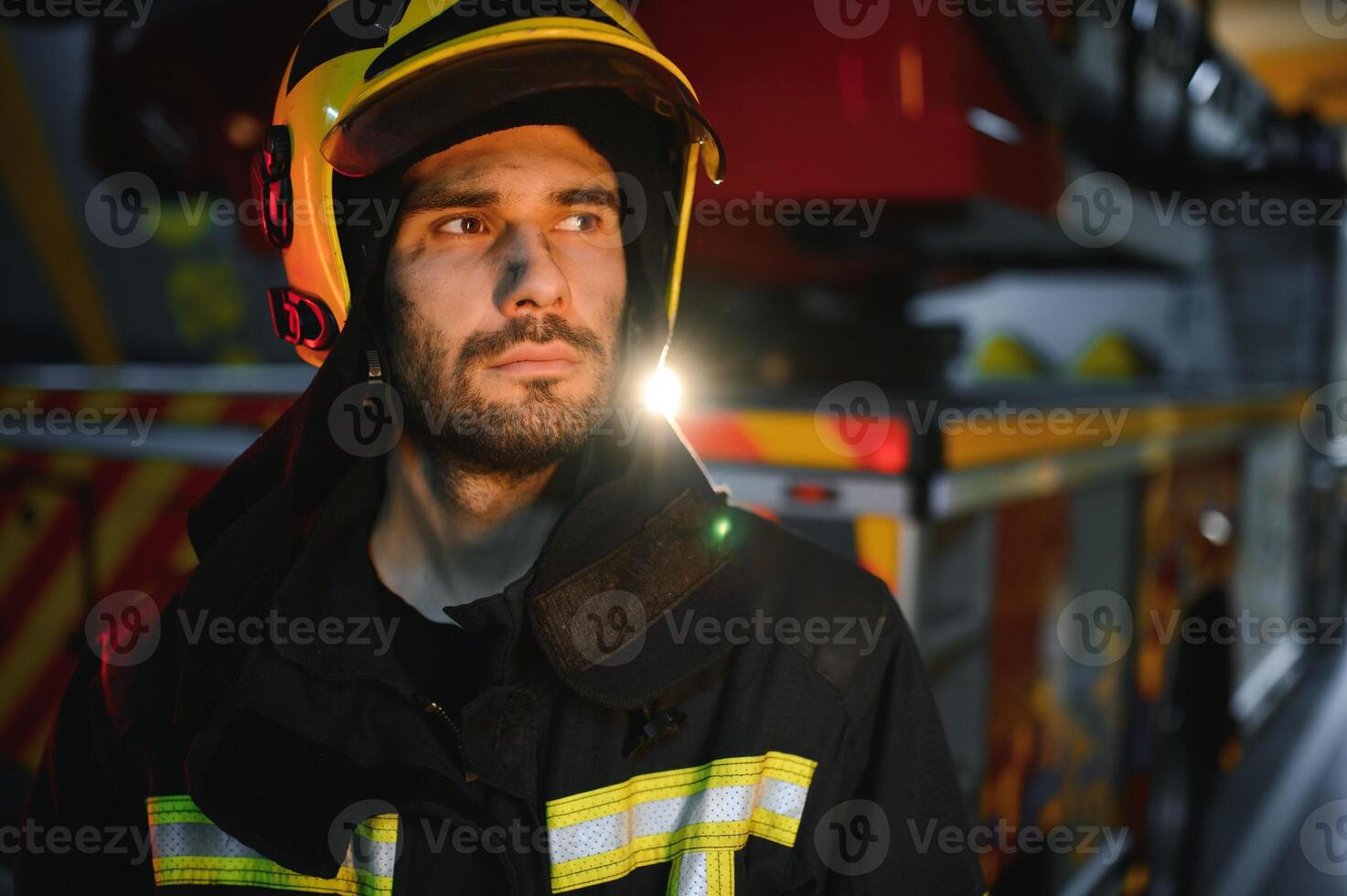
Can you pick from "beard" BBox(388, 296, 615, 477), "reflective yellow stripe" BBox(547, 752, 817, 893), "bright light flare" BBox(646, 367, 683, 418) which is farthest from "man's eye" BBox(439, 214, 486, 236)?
"reflective yellow stripe" BBox(547, 752, 817, 893)

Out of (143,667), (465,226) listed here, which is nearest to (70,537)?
(143,667)

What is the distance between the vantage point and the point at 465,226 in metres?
1.25

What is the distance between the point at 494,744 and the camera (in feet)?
3.67

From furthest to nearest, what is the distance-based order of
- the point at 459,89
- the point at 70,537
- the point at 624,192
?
the point at 70,537
the point at 624,192
the point at 459,89

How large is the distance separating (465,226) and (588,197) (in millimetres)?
155

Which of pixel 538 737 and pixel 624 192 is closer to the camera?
pixel 538 737

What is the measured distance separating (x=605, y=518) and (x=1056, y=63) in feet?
5.13

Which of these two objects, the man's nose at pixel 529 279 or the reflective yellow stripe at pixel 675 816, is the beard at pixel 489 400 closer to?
the man's nose at pixel 529 279

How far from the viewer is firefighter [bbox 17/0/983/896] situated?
1.11 m

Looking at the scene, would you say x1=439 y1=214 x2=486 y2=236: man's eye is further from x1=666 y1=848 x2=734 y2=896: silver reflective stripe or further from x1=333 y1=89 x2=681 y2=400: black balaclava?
x1=666 y1=848 x2=734 y2=896: silver reflective stripe

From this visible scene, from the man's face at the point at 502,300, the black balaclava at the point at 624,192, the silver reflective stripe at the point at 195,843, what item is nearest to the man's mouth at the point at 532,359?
the man's face at the point at 502,300

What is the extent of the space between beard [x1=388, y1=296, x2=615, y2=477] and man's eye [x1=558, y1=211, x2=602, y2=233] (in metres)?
Answer: 0.14

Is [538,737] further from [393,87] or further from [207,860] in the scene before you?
[393,87]

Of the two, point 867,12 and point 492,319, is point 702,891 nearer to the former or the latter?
point 492,319
